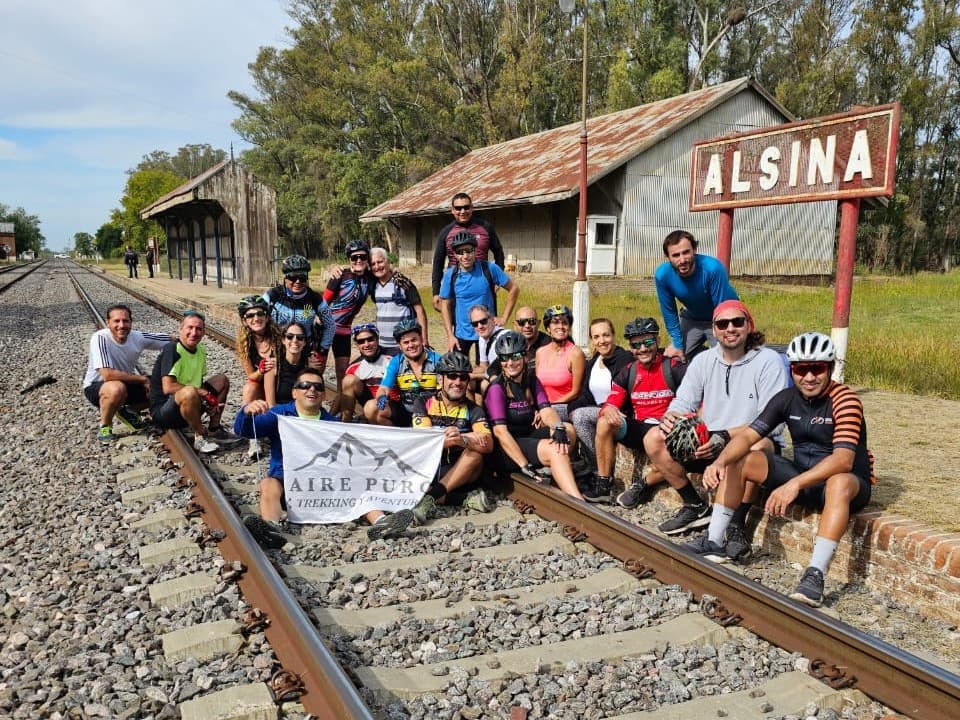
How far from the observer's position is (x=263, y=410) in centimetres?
625

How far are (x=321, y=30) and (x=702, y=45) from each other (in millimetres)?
26441

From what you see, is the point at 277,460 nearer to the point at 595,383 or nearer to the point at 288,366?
the point at 288,366

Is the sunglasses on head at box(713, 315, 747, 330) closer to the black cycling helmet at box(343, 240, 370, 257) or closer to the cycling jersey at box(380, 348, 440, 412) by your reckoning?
the cycling jersey at box(380, 348, 440, 412)

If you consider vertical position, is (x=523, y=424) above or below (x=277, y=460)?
above

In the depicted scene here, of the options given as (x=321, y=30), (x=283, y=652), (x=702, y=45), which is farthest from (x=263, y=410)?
(x=321, y=30)

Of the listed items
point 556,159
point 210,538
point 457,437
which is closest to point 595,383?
point 457,437

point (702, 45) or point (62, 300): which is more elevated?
point (702, 45)

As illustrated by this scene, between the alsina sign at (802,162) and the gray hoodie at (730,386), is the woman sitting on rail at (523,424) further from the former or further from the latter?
the alsina sign at (802,162)

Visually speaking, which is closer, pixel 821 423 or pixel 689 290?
pixel 821 423

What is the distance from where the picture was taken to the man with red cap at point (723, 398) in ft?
17.0

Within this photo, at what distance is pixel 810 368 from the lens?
4605 mm

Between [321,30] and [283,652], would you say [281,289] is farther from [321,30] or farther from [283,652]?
[321,30]

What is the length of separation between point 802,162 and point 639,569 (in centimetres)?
586

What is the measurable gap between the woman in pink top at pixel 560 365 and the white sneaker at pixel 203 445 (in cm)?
313
